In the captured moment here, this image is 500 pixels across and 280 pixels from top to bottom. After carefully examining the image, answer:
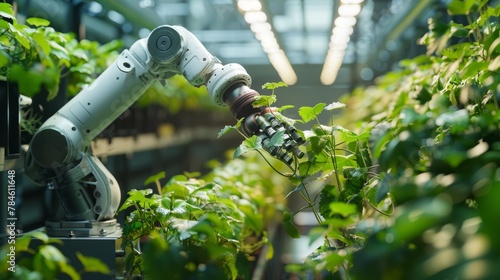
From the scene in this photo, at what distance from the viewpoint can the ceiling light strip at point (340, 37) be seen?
3.42 meters

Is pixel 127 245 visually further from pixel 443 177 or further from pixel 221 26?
pixel 221 26

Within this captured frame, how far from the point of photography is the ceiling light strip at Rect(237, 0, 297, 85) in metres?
3.24

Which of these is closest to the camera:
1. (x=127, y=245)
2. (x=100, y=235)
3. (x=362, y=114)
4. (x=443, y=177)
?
(x=443, y=177)

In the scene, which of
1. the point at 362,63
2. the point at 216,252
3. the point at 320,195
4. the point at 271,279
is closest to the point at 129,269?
the point at 320,195

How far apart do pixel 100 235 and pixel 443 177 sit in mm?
1339

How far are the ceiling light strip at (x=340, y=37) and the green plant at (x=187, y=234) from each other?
122 centimetres

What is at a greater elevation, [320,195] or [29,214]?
[320,195]

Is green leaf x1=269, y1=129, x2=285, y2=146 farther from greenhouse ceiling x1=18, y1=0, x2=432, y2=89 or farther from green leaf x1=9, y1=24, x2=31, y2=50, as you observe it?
greenhouse ceiling x1=18, y1=0, x2=432, y2=89

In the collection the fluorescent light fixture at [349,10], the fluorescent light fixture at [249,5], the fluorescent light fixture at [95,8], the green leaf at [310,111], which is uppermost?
the fluorescent light fixture at [349,10]

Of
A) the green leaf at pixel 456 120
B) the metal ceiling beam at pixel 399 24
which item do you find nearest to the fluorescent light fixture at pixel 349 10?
the metal ceiling beam at pixel 399 24

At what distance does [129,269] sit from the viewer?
5.70ft

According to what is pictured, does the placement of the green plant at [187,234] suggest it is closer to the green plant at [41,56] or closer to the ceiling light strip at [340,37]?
the green plant at [41,56]

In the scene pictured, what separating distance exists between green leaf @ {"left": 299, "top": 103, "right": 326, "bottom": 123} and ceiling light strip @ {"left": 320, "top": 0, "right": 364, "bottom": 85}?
1742 millimetres

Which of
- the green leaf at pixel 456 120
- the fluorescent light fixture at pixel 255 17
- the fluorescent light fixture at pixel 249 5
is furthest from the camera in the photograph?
the fluorescent light fixture at pixel 255 17
